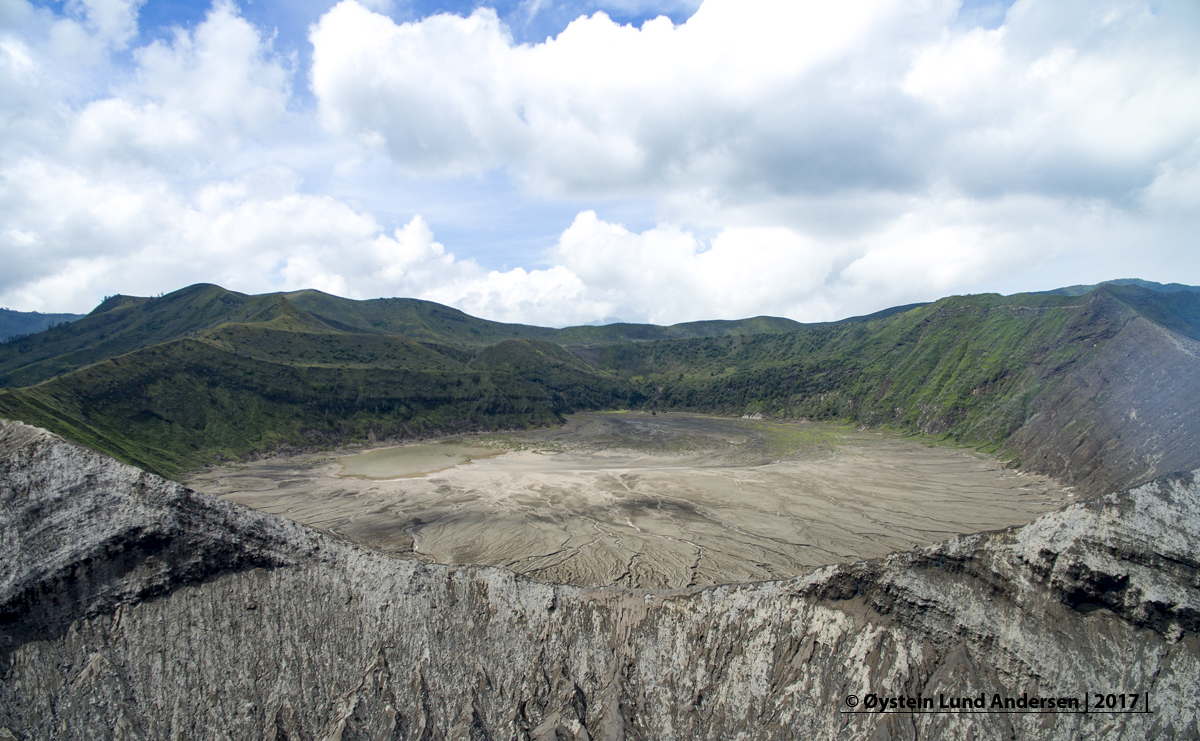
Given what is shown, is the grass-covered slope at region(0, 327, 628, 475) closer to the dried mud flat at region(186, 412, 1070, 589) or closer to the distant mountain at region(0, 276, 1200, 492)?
the distant mountain at region(0, 276, 1200, 492)

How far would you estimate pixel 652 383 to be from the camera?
148500 mm

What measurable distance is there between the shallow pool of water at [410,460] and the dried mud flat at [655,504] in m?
0.54

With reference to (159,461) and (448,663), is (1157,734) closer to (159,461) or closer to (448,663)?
(448,663)

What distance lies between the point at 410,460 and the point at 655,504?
39322 mm

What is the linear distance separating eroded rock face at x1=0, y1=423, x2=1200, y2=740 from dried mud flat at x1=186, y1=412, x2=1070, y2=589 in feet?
24.7

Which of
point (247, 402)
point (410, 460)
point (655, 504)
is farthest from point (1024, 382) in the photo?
point (247, 402)

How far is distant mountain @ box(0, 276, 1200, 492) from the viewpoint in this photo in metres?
47.6

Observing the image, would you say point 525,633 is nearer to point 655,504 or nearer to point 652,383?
point 655,504

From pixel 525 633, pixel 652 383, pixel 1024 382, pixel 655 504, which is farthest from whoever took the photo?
pixel 652 383

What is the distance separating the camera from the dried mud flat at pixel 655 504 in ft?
106

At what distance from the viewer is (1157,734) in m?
12.1

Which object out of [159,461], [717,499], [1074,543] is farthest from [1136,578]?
[159,461]

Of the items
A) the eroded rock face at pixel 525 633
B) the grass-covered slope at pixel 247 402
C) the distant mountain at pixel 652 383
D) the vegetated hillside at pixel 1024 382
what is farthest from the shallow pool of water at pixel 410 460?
the vegetated hillside at pixel 1024 382

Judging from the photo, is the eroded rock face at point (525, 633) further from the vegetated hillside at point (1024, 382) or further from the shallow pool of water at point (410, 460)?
the shallow pool of water at point (410, 460)
